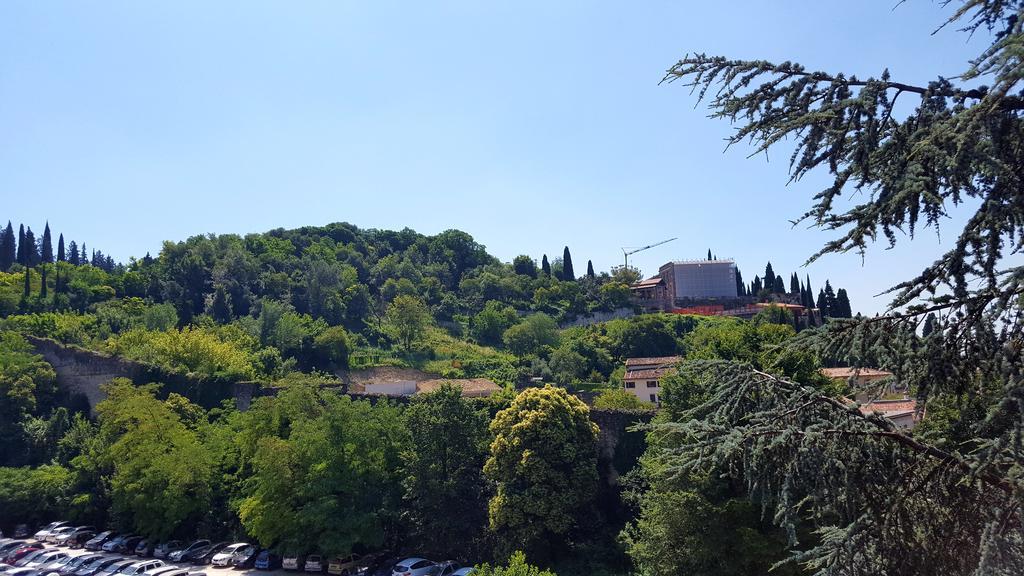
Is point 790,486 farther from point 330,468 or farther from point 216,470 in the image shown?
point 216,470

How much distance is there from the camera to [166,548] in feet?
80.7

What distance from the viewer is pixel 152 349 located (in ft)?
129

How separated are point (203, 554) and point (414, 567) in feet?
27.0

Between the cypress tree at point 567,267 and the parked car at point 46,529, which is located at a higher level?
the cypress tree at point 567,267

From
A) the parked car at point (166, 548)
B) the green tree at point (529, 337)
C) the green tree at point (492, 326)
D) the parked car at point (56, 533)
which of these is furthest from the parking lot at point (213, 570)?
the green tree at point (492, 326)

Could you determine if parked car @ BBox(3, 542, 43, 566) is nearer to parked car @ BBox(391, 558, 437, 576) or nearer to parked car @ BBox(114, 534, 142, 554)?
parked car @ BBox(114, 534, 142, 554)

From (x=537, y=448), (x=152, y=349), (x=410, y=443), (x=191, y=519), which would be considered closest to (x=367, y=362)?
(x=152, y=349)

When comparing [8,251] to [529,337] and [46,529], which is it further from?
[46,529]

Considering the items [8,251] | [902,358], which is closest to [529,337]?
[902,358]

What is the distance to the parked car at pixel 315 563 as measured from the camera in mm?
22158

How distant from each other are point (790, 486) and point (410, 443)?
18.1 m

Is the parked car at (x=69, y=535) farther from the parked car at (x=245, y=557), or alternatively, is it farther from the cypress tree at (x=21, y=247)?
the cypress tree at (x=21, y=247)

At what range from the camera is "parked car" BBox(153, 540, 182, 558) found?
2444cm

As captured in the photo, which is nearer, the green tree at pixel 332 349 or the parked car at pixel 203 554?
the parked car at pixel 203 554
